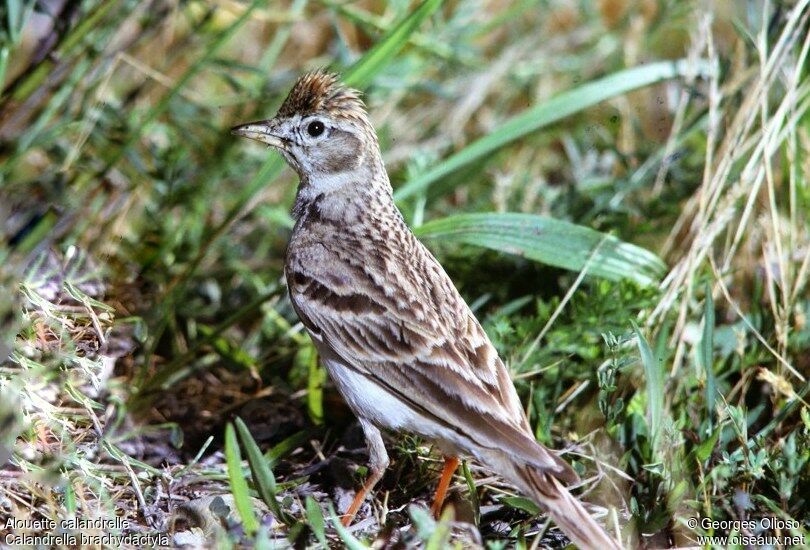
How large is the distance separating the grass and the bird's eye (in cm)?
41

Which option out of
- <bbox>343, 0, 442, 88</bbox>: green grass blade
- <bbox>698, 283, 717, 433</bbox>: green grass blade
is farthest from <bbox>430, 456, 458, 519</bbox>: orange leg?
<bbox>343, 0, 442, 88</bbox>: green grass blade

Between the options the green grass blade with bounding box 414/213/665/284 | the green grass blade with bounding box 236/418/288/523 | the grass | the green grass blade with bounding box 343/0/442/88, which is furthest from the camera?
the green grass blade with bounding box 343/0/442/88

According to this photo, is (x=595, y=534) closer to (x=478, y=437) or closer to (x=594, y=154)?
(x=478, y=437)

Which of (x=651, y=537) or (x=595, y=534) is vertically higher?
(x=595, y=534)

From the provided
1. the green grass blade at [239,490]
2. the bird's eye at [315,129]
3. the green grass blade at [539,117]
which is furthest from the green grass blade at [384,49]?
the green grass blade at [239,490]

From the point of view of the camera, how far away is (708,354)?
3.77 meters

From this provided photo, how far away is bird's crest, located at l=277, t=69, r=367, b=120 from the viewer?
A: 157 inches

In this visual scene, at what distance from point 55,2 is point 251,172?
1.25 meters

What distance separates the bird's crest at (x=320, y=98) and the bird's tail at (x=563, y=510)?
1576 millimetres

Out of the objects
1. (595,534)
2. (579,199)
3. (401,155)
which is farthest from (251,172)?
(595,534)

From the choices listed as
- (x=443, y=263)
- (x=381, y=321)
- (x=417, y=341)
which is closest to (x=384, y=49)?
(x=443, y=263)

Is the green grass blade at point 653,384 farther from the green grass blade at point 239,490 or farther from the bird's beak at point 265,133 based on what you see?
the bird's beak at point 265,133

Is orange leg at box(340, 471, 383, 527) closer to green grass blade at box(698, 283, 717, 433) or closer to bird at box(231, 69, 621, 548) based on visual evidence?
bird at box(231, 69, 621, 548)

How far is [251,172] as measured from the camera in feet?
18.2
